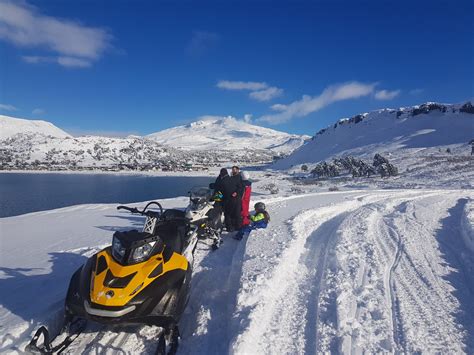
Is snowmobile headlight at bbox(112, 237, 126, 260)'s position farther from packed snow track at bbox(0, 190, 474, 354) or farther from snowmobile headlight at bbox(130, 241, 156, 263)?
packed snow track at bbox(0, 190, 474, 354)

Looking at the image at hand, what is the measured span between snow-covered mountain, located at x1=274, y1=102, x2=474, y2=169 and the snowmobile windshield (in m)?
100.0

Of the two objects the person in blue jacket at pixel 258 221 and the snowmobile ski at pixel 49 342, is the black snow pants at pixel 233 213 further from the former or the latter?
the snowmobile ski at pixel 49 342

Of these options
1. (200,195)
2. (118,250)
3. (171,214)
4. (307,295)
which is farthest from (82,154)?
(307,295)

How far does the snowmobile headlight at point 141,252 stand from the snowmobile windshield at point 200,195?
13.0 ft

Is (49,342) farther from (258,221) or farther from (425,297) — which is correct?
(258,221)

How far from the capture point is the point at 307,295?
16.6 ft

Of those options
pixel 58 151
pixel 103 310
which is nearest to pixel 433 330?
pixel 103 310

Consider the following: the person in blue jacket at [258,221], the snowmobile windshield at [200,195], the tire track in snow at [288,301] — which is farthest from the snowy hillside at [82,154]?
the tire track in snow at [288,301]

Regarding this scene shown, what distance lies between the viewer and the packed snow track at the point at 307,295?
153 inches

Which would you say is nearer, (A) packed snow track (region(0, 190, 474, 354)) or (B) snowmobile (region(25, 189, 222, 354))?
(B) snowmobile (region(25, 189, 222, 354))

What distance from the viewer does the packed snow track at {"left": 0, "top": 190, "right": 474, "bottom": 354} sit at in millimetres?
3879

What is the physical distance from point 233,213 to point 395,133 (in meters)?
141

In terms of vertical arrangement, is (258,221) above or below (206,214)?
below

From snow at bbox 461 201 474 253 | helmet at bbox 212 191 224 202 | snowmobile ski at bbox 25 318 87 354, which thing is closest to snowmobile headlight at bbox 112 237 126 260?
snowmobile ski at bbox 25 318 87 354
